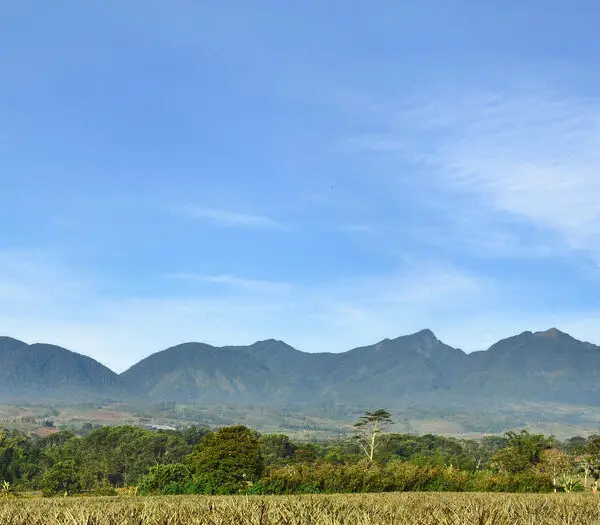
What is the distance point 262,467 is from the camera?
3076 inches

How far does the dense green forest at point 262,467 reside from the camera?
68812 millimetres

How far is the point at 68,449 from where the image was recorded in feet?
548

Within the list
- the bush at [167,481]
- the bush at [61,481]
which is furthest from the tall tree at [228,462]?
the bush at [61,481]

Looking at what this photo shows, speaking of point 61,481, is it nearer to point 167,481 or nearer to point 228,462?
point 167,481

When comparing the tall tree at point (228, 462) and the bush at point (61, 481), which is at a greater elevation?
the tall tree at point (228, 462)

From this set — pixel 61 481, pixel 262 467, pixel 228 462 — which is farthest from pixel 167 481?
pixel 61 481

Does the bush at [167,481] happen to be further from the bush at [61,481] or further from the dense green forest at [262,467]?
the bush at [61,481]

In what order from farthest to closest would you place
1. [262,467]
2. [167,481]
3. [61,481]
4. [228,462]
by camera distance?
[61,481]
[262,467]
[228,462]
[167,481]

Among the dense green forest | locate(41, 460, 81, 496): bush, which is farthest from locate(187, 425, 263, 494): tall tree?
locate(41, 460, 81, 496): bush

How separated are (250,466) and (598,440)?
61.5 meters

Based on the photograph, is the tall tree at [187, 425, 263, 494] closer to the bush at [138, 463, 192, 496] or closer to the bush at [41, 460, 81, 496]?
the bush at [138, 463, 192, 496]

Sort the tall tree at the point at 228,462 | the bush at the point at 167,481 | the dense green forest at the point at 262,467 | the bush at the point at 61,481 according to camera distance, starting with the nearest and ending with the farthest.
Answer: the bush at the point at 167,481 → the dense green forest at the point at 262,467 → the tall tree at the point at 228,462 → the bush at the point at 61,481

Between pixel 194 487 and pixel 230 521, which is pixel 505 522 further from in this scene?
pixel 194 487

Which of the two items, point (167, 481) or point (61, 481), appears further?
point (61, 481)
